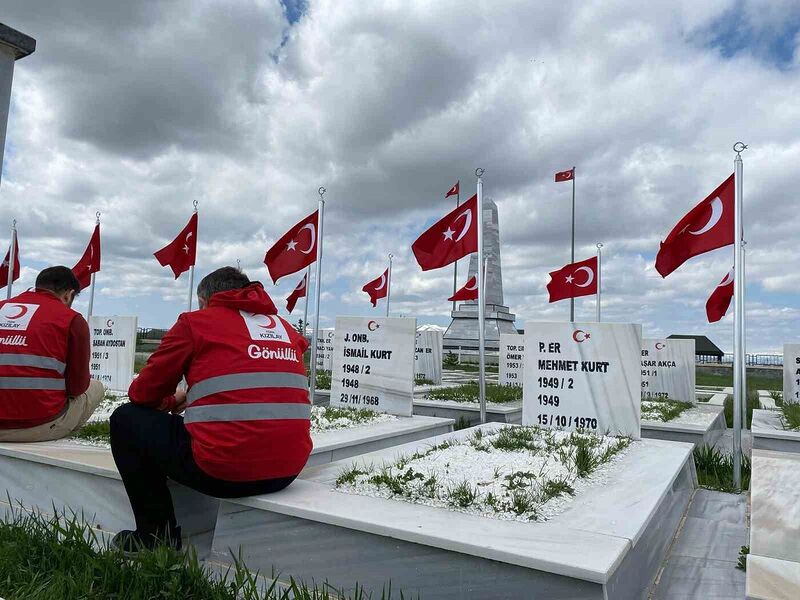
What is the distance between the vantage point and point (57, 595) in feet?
8.21

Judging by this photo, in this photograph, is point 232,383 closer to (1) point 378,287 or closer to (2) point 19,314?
(2) point 19,314

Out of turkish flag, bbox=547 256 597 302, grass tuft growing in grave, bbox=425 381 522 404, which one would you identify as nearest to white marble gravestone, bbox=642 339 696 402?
turkish flag, bbox=547 256 597 302

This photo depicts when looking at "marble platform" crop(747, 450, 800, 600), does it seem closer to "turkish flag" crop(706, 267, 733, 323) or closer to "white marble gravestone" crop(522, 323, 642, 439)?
"white marble gravestone" crop(522, 323, 642, 439)

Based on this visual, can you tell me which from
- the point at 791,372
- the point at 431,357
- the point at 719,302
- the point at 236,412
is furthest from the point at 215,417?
the point at 431,357

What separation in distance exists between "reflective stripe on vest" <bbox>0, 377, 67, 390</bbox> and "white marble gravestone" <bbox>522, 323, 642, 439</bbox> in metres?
4.36

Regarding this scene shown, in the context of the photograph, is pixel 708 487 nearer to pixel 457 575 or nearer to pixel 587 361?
pixel 587 361

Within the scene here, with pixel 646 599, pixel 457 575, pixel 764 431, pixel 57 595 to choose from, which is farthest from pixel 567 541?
pixel 764 431

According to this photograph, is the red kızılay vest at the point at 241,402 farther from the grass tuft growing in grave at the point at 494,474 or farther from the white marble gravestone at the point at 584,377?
the white marble gravestone at the point at 584,377

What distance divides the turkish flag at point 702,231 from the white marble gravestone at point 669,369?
5.28m

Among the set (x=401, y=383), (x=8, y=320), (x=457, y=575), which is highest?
(x=8, y=320)

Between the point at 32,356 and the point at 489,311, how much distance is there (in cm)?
3507

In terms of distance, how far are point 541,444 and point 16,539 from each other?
359 centimetres

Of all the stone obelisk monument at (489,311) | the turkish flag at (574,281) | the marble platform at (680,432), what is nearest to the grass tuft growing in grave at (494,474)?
the marble platform at (680,432)

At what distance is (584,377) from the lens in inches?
233
